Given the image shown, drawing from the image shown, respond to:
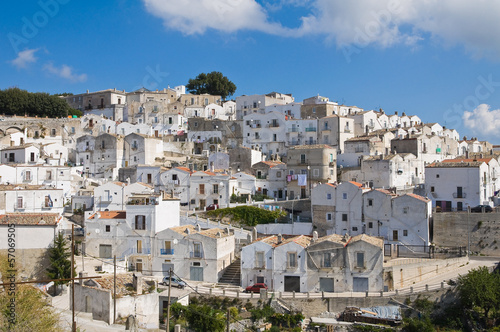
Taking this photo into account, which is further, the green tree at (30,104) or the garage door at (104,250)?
the green tree at (30,104)

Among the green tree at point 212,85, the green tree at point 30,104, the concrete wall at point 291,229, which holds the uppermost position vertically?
the green tree at point 212,85

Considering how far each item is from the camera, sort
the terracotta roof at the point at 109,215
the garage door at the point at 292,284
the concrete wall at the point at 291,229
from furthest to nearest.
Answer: the concrete wall at the point at 291,229, the terracotta roof at the point at 109,215, the garage door at the point at 292,284

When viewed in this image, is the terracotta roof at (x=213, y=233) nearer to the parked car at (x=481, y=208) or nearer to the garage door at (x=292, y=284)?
the garage door at (x=292, y=284)

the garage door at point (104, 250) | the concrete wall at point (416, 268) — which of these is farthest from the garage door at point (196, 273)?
the concrete wall at point (416, 268)

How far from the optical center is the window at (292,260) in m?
34.7

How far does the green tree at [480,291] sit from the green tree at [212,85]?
2493 inches

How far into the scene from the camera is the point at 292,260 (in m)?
34.7

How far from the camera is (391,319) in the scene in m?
30.8

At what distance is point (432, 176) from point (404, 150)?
9.64m

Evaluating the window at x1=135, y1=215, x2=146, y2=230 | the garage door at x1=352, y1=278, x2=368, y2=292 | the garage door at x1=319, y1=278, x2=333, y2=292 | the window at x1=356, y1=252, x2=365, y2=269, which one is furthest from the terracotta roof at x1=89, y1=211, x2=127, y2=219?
the garage door at x1=352, y1=278, x2=368, y2=292

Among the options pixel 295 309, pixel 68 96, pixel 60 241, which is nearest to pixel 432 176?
pixel 295 309

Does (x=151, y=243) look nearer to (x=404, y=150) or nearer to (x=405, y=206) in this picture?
(x=405, y=206)

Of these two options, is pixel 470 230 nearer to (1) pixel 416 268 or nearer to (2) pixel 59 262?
(1) pixel 416 268

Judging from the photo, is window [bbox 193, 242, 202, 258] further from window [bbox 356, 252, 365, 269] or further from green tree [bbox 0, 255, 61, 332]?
green tree [bbox 0, 255, 61, 332]
